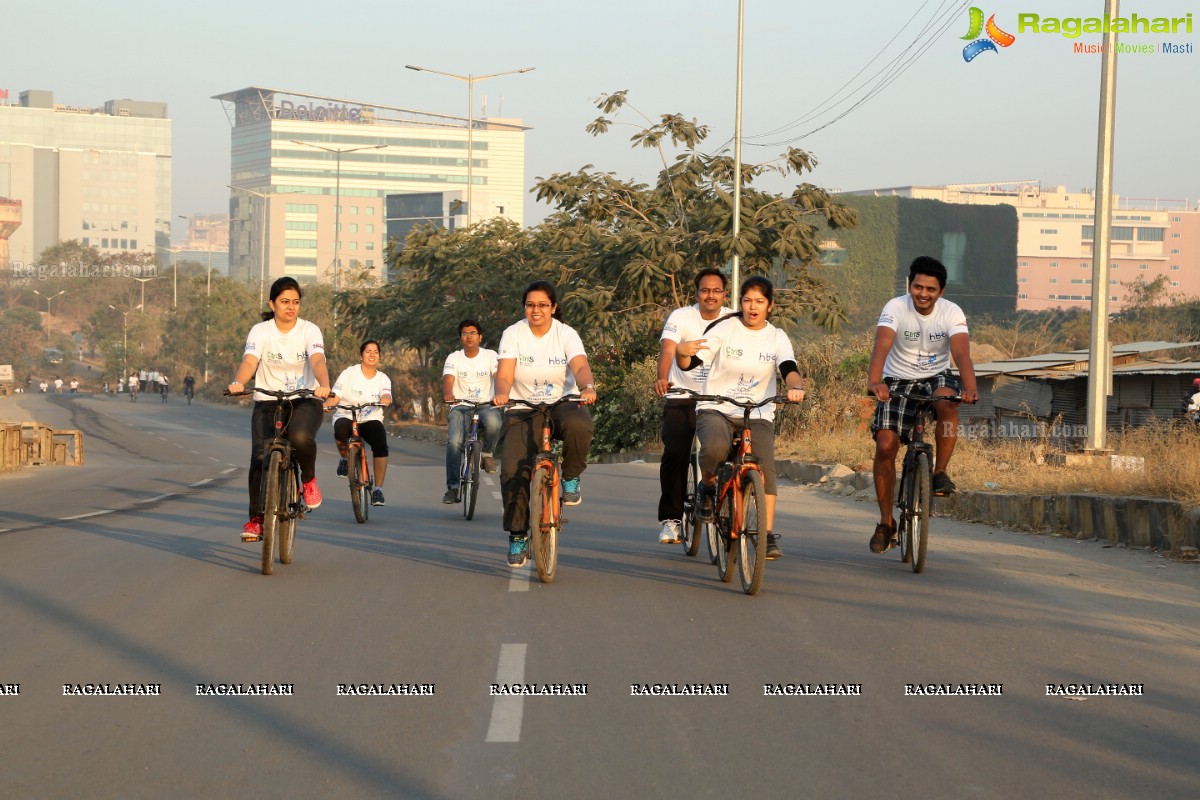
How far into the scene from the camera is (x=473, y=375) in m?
14.4

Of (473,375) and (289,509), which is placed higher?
(473,375)

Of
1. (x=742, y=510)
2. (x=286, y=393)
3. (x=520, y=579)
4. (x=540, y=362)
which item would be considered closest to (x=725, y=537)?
(x=742, y=510)

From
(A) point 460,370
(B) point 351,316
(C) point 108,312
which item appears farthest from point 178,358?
(A) point 460,370

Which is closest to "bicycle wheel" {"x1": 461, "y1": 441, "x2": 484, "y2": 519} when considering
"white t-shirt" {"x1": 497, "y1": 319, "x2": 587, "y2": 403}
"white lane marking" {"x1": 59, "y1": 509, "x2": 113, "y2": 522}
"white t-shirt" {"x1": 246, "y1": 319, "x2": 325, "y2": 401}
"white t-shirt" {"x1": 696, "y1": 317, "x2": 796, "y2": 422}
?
"white t-shirt" {"x1": 246, "y1": 319, "x2": 325, "y2": 401}

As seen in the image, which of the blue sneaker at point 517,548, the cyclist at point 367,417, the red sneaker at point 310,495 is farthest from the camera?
the cyclist at point 367,417

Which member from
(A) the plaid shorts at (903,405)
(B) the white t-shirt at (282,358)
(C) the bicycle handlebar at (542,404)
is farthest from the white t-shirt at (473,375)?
(A) the plaid shorts at (903,405)

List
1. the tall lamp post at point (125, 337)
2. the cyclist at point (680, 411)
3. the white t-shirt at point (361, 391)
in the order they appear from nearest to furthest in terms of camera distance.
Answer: the cyclist at point (680, 411) < the white t-shirt at point (361, 391) < the tall lamp post at point (125, 337)

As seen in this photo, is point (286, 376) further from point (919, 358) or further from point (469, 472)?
point (919, 358)

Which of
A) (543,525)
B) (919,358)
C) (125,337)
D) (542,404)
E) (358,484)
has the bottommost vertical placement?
(358,484)

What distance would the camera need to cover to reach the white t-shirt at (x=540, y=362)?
380 inches

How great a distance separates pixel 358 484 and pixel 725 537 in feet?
18.3

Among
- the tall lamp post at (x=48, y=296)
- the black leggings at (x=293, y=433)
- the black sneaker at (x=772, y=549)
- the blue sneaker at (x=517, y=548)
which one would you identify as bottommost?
the blue sneaker at (x=517, y=548)

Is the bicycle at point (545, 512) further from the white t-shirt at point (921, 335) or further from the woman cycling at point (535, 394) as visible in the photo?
the white t-shirt at point (921, 335)

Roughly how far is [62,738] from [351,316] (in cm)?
4354
